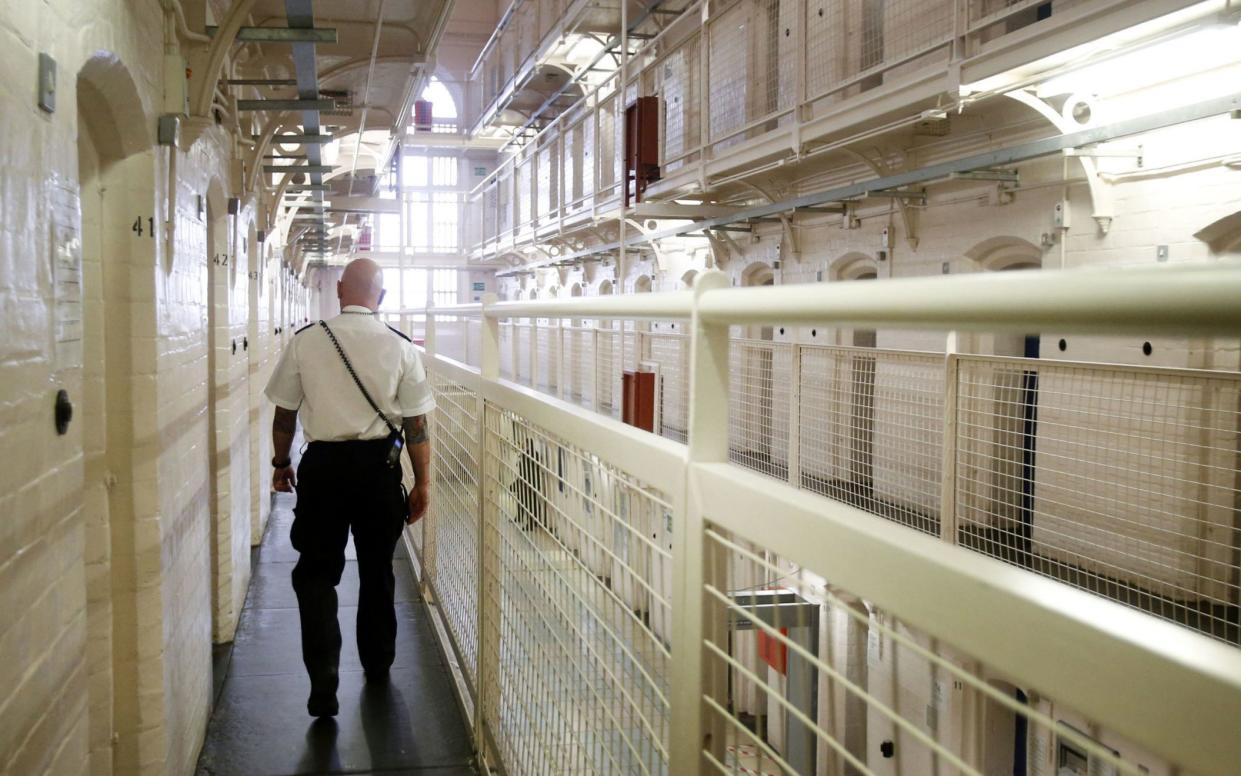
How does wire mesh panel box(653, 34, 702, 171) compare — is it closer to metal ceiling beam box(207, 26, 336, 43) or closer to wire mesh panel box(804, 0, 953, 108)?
wire mesh panel box(804, 0, 953, 108)

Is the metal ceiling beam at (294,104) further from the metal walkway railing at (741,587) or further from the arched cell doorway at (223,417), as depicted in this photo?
the metal walkway railing at (741,587)

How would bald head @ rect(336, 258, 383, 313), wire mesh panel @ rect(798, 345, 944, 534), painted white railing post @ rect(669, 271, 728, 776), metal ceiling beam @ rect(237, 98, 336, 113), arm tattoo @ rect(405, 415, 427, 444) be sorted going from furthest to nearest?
wire mesh panel @ rect(798, 345, 944, 534) → metal ceiling beam @ rect(237, 98, 336, 113) → bald head @ rect(336, 258, 383, 313) → arm tattoo @ rect(405, 415, 427, 444) → painted white railing post @ rect(669, 271, 728, 776)

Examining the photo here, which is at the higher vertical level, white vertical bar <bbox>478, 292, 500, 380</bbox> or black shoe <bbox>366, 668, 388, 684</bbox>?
white vertical bar <bbox>478, 292, 500, 380</bbox>

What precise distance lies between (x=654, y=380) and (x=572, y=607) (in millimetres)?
5200

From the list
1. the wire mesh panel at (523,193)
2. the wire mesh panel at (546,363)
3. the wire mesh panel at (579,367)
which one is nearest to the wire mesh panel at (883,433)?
the wire mesh panel at (579,367)

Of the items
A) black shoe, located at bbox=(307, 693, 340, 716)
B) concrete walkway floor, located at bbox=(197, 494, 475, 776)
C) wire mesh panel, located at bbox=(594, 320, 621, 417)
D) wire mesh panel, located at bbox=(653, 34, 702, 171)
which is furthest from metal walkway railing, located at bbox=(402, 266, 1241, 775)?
wire mesh panel, located at bbox=(653, 34, 702, 171)

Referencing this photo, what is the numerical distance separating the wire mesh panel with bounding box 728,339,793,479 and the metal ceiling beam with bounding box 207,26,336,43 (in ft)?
13.4

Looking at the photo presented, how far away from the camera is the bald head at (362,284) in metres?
3.93

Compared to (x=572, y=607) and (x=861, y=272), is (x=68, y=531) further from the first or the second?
(x=861, y=272)

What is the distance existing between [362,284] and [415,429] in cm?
65

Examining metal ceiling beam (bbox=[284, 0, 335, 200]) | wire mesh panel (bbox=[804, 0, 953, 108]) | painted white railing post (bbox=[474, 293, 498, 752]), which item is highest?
wire mesh panel (bbox=[804, 0, 953, 108])

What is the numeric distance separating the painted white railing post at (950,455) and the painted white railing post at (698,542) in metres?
3.43

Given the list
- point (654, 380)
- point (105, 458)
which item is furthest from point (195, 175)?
point (654, 380)

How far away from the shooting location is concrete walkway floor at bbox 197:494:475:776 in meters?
3.31
